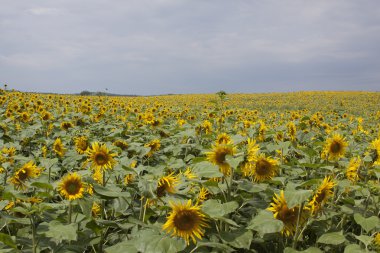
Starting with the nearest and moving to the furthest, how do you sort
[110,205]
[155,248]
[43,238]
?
[155,248], [43,238], [110,205]

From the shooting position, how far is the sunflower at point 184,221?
2.07 meters

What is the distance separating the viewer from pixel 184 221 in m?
2.11

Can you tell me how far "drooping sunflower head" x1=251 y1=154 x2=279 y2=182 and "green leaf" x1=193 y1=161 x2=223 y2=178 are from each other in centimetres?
50

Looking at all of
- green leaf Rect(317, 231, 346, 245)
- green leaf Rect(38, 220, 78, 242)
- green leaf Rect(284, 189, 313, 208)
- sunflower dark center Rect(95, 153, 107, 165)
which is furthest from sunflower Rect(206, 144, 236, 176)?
green leaf Rect(38, 220, 78, 242)

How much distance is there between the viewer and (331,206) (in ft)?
10.4

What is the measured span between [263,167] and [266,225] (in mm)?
943

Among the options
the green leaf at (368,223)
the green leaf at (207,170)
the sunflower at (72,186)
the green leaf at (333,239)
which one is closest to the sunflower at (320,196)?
the green leaf at (333,239)

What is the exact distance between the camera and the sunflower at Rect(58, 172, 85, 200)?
2.75 metres

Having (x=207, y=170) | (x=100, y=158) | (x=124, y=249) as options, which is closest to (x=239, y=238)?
(x=207, y=170)

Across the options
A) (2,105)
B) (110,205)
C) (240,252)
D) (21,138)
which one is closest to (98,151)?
(110,205)

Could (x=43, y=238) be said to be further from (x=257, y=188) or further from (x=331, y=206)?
(x=331, y=206)

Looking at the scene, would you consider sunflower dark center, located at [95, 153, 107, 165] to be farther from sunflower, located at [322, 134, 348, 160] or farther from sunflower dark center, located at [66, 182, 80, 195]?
sunflower, located at [322, 134, 348, 160]

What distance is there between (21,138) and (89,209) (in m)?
4.39

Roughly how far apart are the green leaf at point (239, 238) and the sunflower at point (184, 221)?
0.73 ft
